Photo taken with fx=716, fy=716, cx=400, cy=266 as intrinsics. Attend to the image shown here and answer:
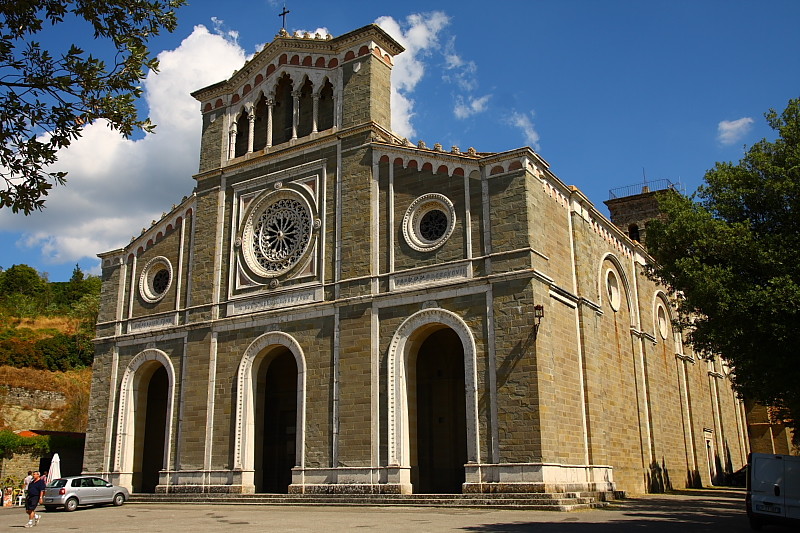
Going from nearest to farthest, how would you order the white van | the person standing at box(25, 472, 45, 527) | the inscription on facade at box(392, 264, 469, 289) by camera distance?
the white van < the person standing at box(25, 472, 45, 527) < the inscription on facade at box(392, 264, 469, 289)

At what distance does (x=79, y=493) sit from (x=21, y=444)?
953cm

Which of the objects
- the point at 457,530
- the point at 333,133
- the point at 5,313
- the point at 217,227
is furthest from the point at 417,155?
the point at 5,313

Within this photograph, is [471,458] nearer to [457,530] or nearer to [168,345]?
[457,530]

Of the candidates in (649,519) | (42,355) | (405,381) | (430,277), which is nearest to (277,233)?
(430,277)

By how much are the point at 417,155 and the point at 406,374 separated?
7387mm

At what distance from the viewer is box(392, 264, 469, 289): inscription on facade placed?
73.9ft

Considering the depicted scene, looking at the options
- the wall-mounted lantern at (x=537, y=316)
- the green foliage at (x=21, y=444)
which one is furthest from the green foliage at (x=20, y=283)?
the wall-mounted lantern at (x=537, y=316)

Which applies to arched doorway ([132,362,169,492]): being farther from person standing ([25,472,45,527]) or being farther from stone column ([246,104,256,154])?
stone column ([246,104,256,154])

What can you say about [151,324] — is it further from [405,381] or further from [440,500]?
[440,500]

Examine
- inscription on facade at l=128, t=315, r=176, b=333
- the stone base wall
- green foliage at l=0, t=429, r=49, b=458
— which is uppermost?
inscription on facade at l=128, t=315, r=176, b=333

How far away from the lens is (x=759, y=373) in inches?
741

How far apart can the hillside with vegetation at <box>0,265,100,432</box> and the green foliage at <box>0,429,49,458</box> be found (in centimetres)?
1399

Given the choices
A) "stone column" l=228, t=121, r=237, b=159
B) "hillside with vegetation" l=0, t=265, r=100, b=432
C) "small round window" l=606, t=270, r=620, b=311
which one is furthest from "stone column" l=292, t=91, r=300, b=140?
A: "hillside with vegetation" l=0, t=265, r=100, b=432

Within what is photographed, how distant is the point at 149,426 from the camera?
3156cm
